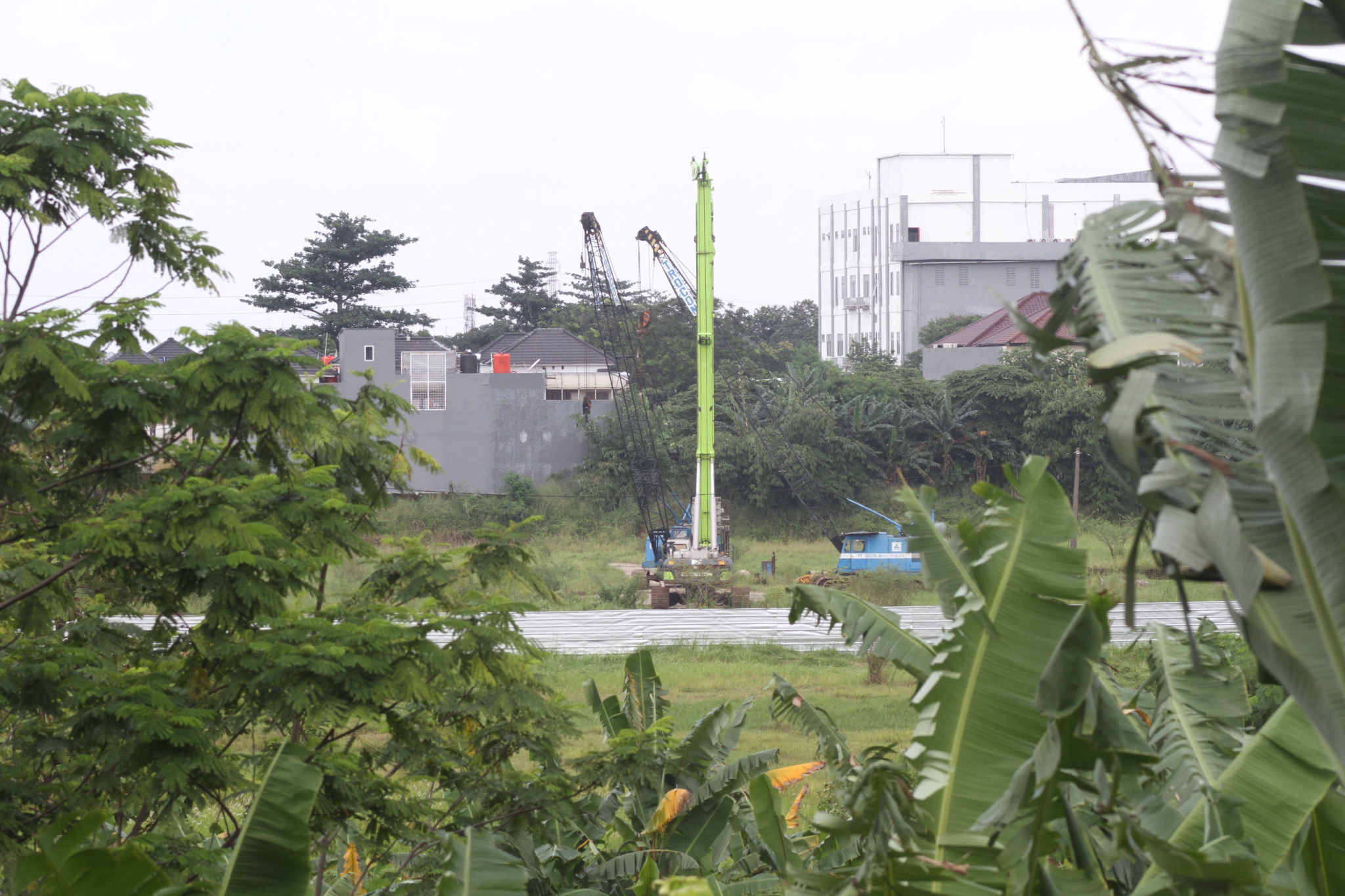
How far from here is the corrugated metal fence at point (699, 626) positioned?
1683cm

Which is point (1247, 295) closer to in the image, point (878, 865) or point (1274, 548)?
point (1274, 548)

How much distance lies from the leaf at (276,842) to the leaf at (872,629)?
4.87 feet

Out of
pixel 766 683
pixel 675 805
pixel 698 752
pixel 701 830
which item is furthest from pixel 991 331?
pixel 675 805

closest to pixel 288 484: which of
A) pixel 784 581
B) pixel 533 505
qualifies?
pixel 784 581

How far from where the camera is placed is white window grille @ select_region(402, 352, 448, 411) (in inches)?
1288

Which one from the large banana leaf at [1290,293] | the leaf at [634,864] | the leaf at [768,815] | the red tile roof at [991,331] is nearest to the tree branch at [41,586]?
the leaf at [634,864]

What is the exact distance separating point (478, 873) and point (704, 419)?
65.8ft

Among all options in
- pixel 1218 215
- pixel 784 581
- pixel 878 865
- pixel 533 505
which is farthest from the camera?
pixel 533 505

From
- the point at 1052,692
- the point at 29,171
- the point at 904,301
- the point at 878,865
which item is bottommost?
the point at 878,865

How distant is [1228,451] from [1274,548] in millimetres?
216

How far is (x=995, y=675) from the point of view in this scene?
2438 mm

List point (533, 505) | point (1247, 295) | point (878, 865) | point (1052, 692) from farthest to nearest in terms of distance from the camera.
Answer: point (533, 505) < point (878, 865) < point (1052, 692) < point (1247, 295)

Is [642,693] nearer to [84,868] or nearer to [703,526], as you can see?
[84,868]

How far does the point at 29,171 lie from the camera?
14.8ft
